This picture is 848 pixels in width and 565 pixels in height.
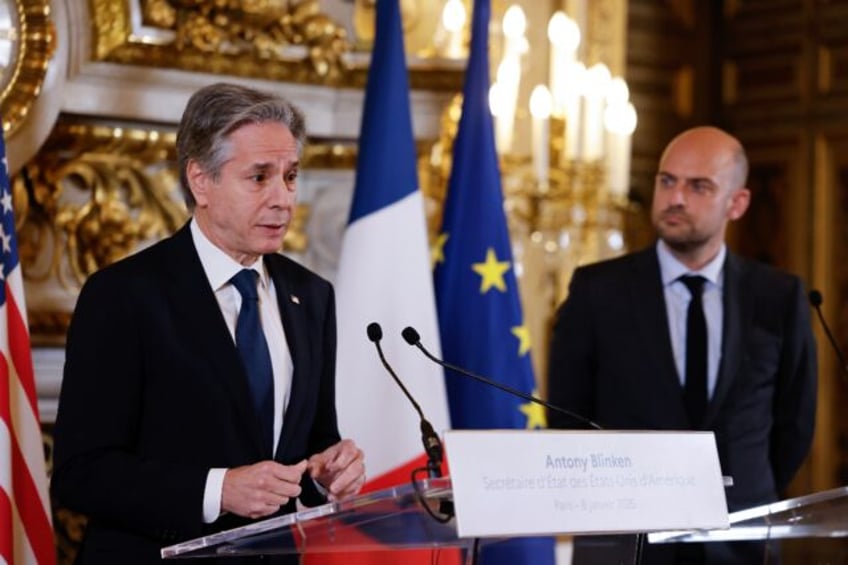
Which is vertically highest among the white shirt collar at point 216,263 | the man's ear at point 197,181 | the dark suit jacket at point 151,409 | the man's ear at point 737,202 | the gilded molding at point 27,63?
the gilded molding at point 27,63

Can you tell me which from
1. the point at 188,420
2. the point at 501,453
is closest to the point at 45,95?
the point at 188,420

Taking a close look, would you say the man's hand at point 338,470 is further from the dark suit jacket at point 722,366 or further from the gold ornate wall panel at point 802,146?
the gold ornate wall panel at point 802,146

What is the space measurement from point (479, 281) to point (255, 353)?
1.75 metres

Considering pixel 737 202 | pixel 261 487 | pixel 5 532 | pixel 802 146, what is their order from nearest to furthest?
pixel 261 487, pixel 5 532, pixel 737 202, pixel 802 146

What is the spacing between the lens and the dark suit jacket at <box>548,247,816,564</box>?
11.1 feet

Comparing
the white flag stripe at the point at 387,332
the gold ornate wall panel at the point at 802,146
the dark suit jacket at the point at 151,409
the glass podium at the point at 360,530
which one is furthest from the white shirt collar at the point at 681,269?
the gold ornate wall panel at the point at 802,146

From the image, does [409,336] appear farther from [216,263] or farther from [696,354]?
[696,354]

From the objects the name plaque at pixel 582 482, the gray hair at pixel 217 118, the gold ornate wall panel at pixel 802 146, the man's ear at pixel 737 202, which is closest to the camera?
the name plaque at pixel 582 482

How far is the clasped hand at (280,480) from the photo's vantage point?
2.13 m

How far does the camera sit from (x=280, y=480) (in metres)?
2.13

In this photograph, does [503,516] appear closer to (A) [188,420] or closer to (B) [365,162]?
(A) [188,420]

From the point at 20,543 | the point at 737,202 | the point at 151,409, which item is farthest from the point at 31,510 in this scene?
the point at 737,202

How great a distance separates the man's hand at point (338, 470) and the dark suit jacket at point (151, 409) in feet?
0.35

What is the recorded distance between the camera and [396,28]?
3.88 metres
